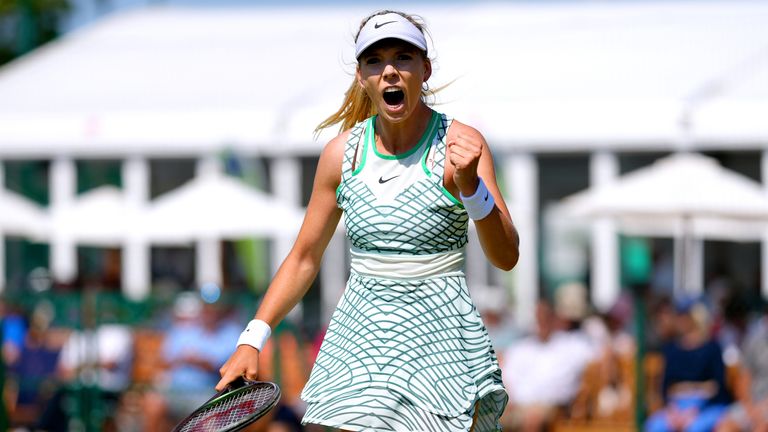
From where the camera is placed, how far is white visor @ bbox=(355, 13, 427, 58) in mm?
4246

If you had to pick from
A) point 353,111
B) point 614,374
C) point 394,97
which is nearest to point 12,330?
point 614,374

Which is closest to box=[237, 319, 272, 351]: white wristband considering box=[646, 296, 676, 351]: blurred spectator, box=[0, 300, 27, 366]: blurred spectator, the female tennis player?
the female tennis player

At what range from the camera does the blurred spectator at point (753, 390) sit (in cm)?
945

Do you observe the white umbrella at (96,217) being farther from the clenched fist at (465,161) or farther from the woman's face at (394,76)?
the clenched fist at (465,161)

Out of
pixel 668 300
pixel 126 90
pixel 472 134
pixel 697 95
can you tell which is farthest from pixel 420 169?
pixel 126 90

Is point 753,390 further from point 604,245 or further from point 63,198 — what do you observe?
point 63,198

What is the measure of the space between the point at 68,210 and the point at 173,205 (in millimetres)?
2840

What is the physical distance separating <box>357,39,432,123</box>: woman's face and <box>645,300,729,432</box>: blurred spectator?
5.86 meters

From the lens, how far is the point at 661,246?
17.5 metres

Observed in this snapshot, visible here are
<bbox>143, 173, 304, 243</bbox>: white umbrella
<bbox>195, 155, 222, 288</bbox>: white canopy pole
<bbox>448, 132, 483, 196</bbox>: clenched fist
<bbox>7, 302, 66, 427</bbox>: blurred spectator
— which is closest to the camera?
<bbox>448, 132, 483, 196</bbox>: clenched fist

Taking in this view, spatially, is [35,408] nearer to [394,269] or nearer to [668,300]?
[668,300]

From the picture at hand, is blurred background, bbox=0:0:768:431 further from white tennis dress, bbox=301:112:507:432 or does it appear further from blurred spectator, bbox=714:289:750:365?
white tennis dress, bbox=301:112:507:432

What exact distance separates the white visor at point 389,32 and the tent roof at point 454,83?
11010 millimetres

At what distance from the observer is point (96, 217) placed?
689 inches
